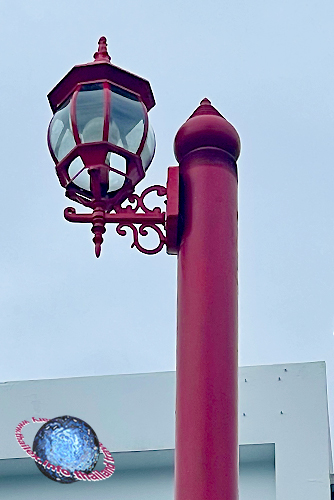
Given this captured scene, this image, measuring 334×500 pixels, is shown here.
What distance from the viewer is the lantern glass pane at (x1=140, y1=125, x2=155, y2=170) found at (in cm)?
411

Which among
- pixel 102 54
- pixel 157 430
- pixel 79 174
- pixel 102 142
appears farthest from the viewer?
pixel 157 430

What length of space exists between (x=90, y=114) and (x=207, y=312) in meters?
0.92

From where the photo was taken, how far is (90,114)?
4.05 m

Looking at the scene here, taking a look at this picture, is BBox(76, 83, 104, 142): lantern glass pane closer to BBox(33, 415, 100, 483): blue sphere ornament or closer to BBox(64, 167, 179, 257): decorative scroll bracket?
BBox(64, 167, 179, 257): decorative scroll bracket

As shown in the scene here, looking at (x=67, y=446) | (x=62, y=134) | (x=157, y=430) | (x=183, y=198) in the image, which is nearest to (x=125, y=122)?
(x=62, y=134)

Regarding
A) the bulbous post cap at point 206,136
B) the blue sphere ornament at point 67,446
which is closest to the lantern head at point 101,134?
the bulbous post cap at point 206,136

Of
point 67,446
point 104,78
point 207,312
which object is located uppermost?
point 67,446

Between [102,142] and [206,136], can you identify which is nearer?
[102,142]

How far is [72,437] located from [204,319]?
10.5 meters

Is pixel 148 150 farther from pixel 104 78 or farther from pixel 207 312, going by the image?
pixel 207 312

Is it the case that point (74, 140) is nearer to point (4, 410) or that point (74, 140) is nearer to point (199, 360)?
point (199, 360)

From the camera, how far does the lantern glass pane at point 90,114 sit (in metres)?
4.02

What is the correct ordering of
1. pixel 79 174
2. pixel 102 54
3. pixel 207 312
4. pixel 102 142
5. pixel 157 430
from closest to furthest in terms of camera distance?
pixel 207 312 < pixel 102 142 < pixel 79 174 < pixel 102 54 < pixel 157 430

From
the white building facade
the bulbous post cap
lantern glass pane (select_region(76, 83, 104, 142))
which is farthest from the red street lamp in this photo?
the white building facade
